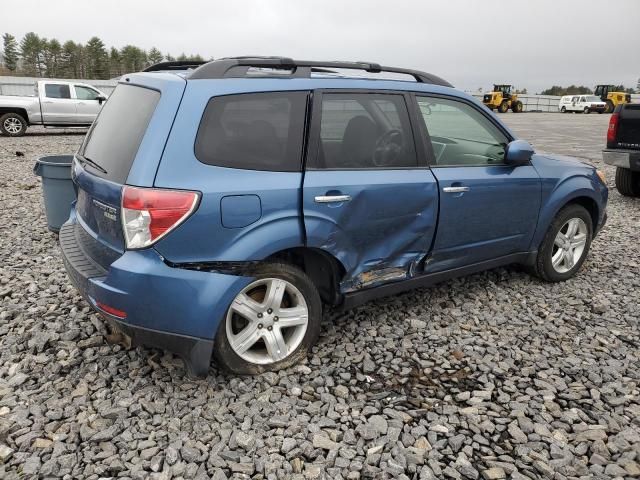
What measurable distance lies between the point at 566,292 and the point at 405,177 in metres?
2.11

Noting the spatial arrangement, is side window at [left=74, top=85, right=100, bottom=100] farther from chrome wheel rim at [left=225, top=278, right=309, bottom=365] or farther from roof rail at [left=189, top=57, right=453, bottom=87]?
chrome wheel rim at [left=225, top=278, right=309, bottom=365]

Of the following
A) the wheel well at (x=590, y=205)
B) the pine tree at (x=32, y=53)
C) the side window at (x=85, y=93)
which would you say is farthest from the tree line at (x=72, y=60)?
the wheel well at (x=590, y=205)

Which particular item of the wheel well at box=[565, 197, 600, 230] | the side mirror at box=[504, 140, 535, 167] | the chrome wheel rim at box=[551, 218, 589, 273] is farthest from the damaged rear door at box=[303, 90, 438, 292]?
the wheel well at box=[565, 197, 600, 230]

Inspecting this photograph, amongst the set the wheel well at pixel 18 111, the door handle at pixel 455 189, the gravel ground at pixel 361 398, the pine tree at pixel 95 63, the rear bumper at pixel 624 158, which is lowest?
the gravel ground at pixel 361 398

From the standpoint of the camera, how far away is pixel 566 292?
14.8 feet

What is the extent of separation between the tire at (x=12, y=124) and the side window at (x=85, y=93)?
1.86 meters

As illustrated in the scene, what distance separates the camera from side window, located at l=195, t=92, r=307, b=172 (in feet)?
9.05

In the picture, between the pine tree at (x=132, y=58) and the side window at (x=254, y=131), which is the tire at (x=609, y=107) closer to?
the side window at (x=254, y=131)

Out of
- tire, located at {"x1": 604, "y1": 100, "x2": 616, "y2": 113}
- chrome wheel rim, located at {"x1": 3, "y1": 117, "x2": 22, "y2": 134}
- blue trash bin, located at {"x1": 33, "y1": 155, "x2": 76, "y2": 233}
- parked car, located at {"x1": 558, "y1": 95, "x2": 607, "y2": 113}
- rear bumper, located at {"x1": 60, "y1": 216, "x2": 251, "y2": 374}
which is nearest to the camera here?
rear bumper, located at {"x1": 60, "y1": 216, "x2": 251, "y2": 374}

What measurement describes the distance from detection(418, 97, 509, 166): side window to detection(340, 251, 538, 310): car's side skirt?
77 centimetres

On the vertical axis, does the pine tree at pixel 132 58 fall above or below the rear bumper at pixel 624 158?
above

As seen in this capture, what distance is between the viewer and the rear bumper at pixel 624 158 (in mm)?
7805

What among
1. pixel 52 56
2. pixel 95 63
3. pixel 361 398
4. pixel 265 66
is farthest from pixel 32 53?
pixel 361 398

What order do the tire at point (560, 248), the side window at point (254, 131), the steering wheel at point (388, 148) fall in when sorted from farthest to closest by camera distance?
the tire at point (560, 248)
the steering wheel at point (388, 148)
the side window at point (254, 131)
